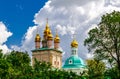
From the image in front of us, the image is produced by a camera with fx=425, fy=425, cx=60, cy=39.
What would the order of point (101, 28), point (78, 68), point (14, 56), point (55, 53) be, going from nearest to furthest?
point (101, 28)
point (14, 56)
point (78, 68)
point (55, 53)

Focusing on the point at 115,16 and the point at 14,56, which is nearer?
the point at 115,16

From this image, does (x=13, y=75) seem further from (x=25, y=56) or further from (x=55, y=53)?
(x=55, y=53)

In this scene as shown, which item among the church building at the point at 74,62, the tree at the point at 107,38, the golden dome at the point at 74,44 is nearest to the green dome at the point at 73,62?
the church building at the point at 74,62

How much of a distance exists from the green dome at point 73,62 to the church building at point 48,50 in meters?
7.63

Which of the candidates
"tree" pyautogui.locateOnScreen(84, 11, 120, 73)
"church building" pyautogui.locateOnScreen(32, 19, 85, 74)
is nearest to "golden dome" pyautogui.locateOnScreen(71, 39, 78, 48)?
"church building" pyautogui.locateOnScreen(32, 19, 85, 74)

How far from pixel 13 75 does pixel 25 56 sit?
97.0ft

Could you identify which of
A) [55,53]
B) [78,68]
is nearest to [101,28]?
[78,68]

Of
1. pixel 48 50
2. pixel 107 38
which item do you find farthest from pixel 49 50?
pixel 107 38

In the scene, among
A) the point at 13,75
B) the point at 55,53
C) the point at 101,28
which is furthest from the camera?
the point at 55,53

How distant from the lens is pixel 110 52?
1720 inches

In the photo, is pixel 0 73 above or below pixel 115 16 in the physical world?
below

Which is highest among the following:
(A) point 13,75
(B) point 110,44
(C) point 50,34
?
(C) point 50,34

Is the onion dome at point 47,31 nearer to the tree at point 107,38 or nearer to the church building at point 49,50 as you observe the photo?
the church building at point 49,50

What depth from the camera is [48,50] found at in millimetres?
108562
